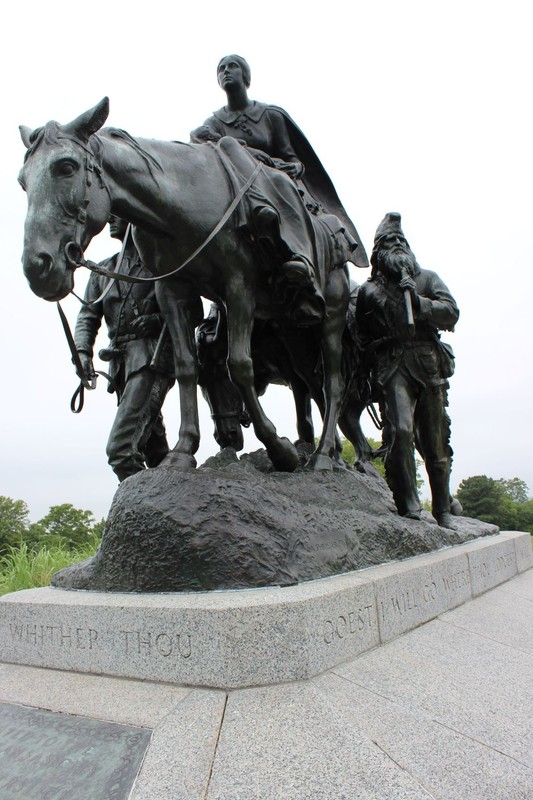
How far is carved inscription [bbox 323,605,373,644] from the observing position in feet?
8.75

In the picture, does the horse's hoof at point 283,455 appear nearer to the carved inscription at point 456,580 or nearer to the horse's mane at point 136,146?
the carved inscription at point 456,580

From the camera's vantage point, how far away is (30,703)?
2516mm

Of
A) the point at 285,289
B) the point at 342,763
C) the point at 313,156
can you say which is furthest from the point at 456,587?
the point at 313,156

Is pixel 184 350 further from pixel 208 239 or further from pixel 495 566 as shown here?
pixel 495 566

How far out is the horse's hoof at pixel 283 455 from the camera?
14.3 ft

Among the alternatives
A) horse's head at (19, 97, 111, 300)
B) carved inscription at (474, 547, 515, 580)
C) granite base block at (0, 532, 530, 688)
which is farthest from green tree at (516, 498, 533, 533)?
horse's head at (19, 97, 111, 300)

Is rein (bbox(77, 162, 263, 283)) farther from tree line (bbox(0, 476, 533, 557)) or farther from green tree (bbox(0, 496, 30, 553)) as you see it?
green tree (bbox(0, 496, 30, 553))

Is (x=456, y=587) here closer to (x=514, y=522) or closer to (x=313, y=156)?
(x=313, y=156)

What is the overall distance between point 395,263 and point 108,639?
13.5 feet

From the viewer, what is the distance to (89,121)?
334 cm

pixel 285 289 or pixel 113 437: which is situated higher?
pixel 285 289

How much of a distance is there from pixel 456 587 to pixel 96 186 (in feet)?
11.6

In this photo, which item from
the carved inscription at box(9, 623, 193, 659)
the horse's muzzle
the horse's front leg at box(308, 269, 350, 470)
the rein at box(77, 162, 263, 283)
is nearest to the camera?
the carved inscription at box(9, 623, 193, 659)

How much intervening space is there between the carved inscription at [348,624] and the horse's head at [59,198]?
2.17 m
